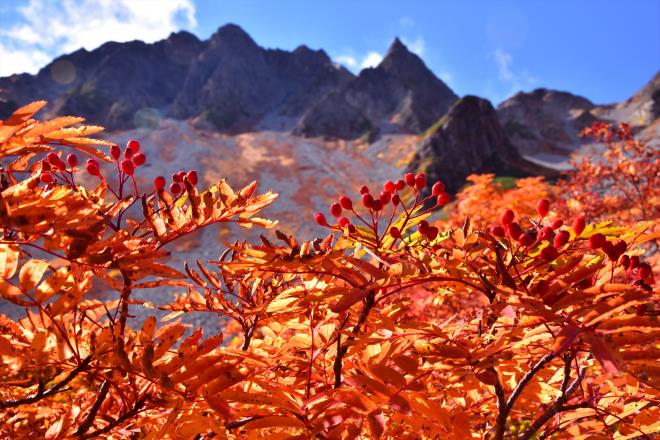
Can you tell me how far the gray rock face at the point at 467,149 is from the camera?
41688 mm

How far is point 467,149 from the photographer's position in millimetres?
44000

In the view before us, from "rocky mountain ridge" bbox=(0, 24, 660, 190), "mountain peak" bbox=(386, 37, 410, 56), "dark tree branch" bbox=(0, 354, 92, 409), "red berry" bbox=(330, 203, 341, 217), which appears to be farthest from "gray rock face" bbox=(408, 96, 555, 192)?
"dark tree branch" bbox=(0, 354, 92, 409)

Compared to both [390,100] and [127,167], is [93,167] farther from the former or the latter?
[390,100]

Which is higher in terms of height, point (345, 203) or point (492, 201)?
point (492, 201)

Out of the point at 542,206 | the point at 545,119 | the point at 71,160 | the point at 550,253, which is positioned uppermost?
the point at 545,119

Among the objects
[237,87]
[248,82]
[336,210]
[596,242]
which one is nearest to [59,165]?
[336,210]

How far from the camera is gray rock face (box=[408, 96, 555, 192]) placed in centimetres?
4169

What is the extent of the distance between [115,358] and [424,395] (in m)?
1.02

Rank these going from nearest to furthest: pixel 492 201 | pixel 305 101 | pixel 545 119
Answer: pixel 492 201, pixel 545 119, pixel 305 101

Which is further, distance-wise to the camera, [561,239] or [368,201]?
[368,201]

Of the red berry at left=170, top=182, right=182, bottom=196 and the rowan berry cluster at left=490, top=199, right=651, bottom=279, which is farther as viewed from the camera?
the red berry at left=170, top=182, right=182, bottom=196

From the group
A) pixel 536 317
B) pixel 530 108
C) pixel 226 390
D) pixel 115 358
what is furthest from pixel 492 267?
pixel 530 108

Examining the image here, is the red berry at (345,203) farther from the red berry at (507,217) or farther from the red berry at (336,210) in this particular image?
the red berry at (507,217)

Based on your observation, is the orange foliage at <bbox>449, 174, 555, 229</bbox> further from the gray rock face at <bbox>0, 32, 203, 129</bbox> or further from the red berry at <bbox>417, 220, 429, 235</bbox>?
the gray rock face at <bbox>0, 32, 203, 129</bbox>
